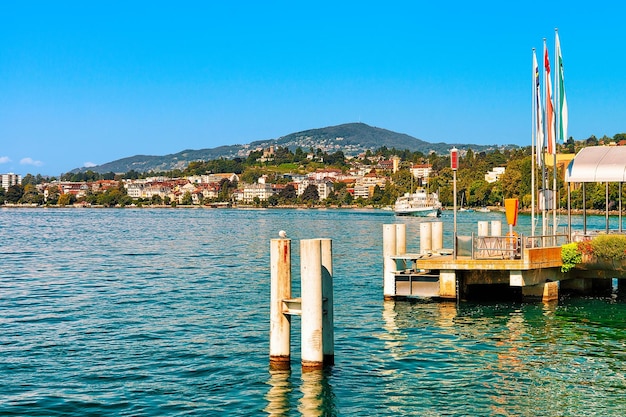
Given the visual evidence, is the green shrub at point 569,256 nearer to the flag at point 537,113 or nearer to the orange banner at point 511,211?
the orange banner at point 511,211

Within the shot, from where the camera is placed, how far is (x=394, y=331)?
2581cm

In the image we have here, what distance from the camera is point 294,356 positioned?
2158 centimetres

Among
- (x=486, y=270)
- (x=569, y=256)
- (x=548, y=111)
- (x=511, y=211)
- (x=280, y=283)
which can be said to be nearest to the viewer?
(x=280, y=283)

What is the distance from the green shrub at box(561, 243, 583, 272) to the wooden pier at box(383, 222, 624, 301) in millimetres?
285

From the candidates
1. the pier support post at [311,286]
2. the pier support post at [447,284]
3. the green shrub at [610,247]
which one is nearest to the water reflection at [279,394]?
the pier support post at [311,286]

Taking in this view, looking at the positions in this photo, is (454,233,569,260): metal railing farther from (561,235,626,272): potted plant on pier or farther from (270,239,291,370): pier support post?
(270,239,291,370): pier support post

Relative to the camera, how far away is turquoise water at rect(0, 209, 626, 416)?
1764 centimetres

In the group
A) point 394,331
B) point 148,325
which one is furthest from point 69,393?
point 394,331

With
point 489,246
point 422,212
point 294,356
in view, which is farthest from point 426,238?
point 422,212

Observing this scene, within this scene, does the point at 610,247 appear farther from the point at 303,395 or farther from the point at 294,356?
the point at 303,395

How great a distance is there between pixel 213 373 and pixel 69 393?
353 cm

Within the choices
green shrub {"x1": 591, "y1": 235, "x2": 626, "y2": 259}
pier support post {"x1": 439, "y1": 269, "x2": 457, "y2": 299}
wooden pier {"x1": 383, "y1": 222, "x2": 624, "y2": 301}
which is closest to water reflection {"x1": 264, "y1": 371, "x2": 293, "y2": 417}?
wooden pier {"x1": 383, "y1": 222, "x2": 624, "y2": 301}

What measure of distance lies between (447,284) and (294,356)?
32.6ft

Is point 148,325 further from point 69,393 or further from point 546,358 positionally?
point 546,358
